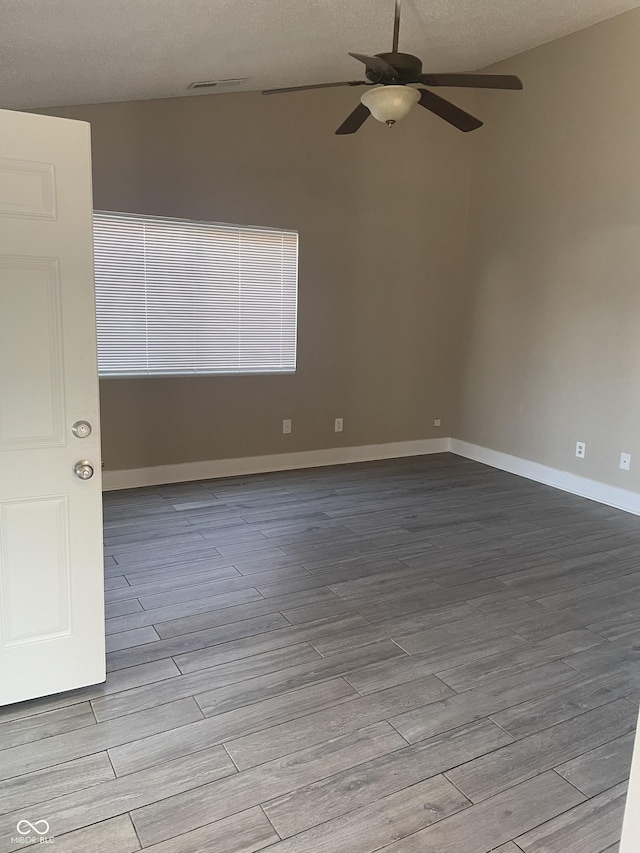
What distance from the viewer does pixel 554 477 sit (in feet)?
17.1

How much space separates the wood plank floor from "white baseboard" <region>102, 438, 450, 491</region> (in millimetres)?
732

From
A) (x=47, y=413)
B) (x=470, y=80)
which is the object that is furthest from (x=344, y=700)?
(x=470, y=80)

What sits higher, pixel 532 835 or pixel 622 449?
pixel 622 449

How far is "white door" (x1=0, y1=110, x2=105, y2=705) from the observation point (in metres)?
1.94

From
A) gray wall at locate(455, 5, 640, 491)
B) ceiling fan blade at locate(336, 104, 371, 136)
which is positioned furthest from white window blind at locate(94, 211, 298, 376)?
gray wall at locate(455, 5, 640, 491)

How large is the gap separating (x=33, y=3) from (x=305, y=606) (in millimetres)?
2928

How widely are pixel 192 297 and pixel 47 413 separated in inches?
116

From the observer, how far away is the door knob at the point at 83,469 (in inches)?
83.8

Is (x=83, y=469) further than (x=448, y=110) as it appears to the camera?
No

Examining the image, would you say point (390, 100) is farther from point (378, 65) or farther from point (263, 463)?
point (263, 463)

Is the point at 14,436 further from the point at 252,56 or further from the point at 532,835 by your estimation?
the point at 252,56

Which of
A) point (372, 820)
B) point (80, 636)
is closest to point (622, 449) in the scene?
point (372, 820)

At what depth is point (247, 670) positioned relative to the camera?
97.3 inches

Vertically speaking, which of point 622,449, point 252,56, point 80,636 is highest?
point 252,56
